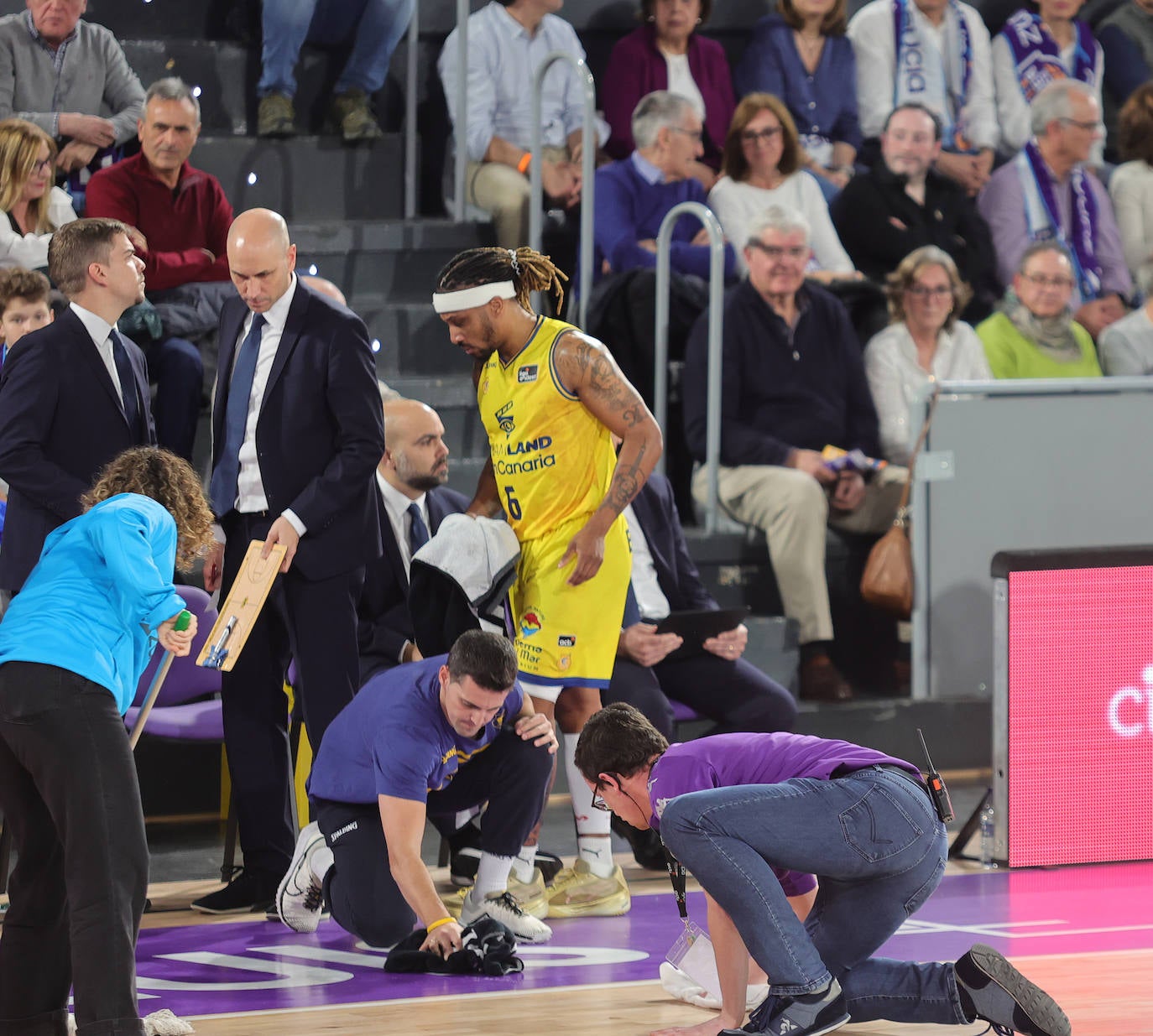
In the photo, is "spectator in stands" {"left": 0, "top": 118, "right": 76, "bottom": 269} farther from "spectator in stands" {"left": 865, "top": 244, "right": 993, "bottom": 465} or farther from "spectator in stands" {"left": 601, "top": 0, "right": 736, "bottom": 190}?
"spectator in stands" {"left": 865, "top": 244, "right": 993, "bottom": 465}

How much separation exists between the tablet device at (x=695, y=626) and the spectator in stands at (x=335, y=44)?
10.4 ft

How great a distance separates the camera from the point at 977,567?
7598 mm

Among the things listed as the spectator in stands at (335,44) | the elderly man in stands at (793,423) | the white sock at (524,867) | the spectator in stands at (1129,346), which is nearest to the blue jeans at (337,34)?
the spectator in stands at (335,44)

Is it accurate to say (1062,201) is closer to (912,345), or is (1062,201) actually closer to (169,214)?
(912,345)

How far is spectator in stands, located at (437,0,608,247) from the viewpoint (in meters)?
8.46

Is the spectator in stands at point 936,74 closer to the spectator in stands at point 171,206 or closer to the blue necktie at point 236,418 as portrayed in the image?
the spectator in stands at point 171,206

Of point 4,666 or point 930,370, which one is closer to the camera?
point 4,666

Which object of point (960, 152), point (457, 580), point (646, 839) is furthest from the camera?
point (960, 152)

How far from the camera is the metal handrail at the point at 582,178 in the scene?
7.80 meters

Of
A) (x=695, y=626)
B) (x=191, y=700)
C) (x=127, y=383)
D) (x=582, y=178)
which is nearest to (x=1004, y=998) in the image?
(x=695, y=626)

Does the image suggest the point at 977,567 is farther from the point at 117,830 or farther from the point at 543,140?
the point at 117,830

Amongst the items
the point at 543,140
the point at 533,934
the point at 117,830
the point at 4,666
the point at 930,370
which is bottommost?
the point at 533,934

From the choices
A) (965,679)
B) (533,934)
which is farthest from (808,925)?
(965,679)

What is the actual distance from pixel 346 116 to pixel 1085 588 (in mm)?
3999
